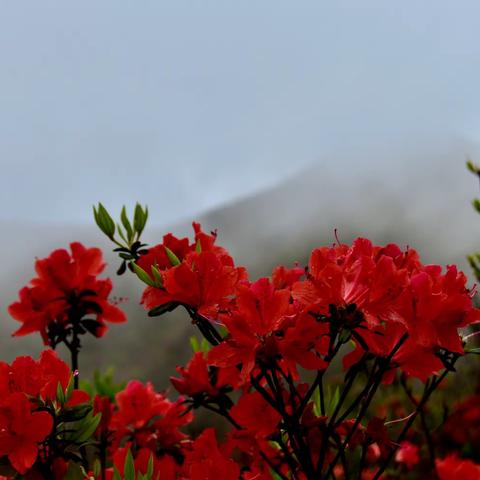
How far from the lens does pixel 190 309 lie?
1.15 meters

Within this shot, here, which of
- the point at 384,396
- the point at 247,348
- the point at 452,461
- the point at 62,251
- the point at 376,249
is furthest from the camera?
the point at 384,396

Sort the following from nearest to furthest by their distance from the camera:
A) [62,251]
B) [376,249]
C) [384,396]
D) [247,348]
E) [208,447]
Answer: [247,348]
[376,249]
[208,447]
[62,251]
[384,396]

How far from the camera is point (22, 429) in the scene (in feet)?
3.43

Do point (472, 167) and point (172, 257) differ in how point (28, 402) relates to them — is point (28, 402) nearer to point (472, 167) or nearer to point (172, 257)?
point (172, 257)

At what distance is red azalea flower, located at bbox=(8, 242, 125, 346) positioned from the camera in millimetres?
1602

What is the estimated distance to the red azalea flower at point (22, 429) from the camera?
104cm

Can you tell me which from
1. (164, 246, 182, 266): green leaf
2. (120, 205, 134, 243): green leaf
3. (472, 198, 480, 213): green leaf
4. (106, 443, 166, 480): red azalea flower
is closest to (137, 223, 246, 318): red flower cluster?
(164, 246, 182, 266): green leaf

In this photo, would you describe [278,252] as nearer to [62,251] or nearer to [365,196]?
[365,196]

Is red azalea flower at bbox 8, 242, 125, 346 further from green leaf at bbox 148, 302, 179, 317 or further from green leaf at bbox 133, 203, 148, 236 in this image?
green leaf at bbox 148, 302, 179, 317

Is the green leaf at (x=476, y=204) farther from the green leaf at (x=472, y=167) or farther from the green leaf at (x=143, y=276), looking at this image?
the green leaf at (x=143, y=276)

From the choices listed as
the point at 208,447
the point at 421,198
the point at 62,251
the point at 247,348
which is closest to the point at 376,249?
the point at 247,348

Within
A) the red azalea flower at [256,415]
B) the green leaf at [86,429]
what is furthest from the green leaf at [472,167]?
the green leaf at [86,429]

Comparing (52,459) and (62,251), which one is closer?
(52,459)

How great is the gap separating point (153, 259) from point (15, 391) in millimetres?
337
